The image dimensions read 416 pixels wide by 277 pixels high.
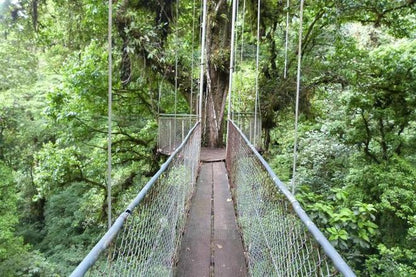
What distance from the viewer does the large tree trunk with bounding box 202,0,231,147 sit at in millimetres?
7211

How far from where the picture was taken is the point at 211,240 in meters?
2.21

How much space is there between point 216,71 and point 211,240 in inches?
218

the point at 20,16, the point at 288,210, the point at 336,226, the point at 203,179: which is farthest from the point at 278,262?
the point at 20,16

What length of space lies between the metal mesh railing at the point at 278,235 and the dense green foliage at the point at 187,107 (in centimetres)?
56

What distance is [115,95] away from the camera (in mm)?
7207

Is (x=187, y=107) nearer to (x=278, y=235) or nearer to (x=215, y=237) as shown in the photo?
(x=215, y=237)

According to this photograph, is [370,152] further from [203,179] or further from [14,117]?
[14,117]

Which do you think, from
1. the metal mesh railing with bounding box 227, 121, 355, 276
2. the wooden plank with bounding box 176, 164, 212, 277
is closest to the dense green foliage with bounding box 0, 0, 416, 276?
the metal mesh railing with bounding box 227, 121, 355, 276

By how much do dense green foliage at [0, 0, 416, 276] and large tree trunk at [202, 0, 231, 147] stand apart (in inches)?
4.5

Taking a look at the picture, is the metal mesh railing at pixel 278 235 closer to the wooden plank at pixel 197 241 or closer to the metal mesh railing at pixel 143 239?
the wooden plank at pixel 197 241

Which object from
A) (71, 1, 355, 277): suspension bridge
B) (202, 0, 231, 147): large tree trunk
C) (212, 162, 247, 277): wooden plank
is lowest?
(212, 162, 247, 277): wooden plank

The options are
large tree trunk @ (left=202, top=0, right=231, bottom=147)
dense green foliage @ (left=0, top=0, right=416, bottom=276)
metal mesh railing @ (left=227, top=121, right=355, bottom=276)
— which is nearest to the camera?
metal mesh railing @ (left=227, top=121, right=355, bottom=276)

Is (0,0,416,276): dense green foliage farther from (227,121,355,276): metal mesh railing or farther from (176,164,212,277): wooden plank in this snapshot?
(176,164,212,277): wooden plank

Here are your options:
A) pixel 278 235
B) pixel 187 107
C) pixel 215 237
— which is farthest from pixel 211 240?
pixel 187 107
